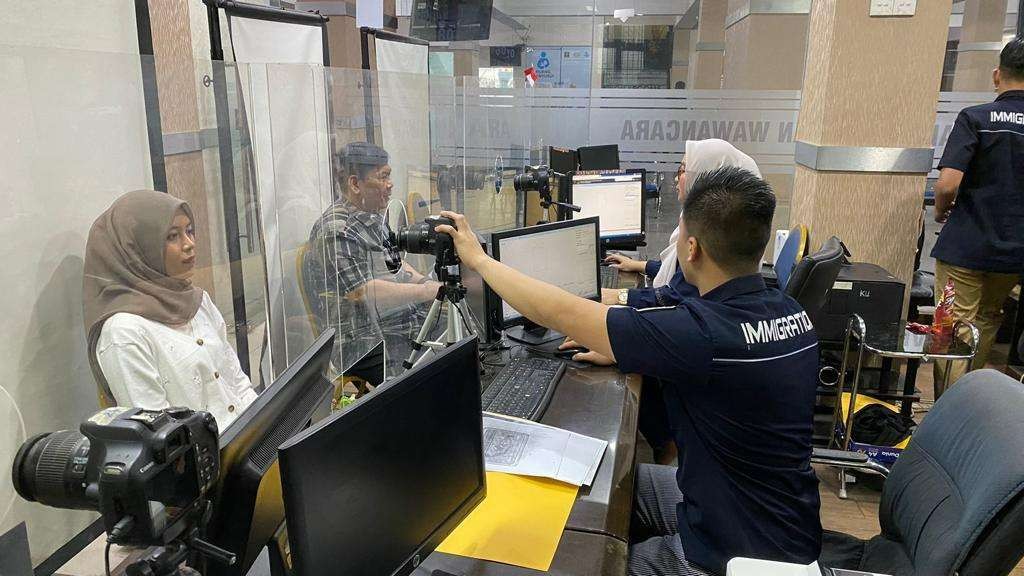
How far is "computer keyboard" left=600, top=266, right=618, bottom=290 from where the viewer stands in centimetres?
303

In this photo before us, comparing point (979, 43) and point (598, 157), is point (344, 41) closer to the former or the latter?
point (598, 157)

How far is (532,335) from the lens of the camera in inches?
93.2

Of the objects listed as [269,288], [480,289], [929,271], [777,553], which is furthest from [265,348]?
[929,271]

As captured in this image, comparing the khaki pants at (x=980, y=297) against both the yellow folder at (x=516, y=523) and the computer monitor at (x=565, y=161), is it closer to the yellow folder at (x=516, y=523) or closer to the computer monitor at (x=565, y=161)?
the computer monitor at (x=565, y=161)

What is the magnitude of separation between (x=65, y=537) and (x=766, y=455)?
1707 millimetres

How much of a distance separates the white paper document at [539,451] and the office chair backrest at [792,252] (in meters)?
1.77

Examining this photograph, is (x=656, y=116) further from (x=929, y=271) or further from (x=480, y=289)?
(x=480, y=289)

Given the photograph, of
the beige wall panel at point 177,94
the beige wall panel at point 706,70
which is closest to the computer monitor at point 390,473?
the beige wall panel at point 177,94

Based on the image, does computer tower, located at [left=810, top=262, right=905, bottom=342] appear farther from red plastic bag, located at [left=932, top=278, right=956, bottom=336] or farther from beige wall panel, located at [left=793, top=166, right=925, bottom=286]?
beige wall panel, located at [left=793, top=166, right=925, bottom=286]

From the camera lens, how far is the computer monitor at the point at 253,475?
0.88 m

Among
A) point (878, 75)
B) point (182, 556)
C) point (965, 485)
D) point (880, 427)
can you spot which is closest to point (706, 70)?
point (878, 75)

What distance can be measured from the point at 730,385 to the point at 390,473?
767 millimetres

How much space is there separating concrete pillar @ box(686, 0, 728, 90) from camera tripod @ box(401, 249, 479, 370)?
3.75m

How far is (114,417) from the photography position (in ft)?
2.40
